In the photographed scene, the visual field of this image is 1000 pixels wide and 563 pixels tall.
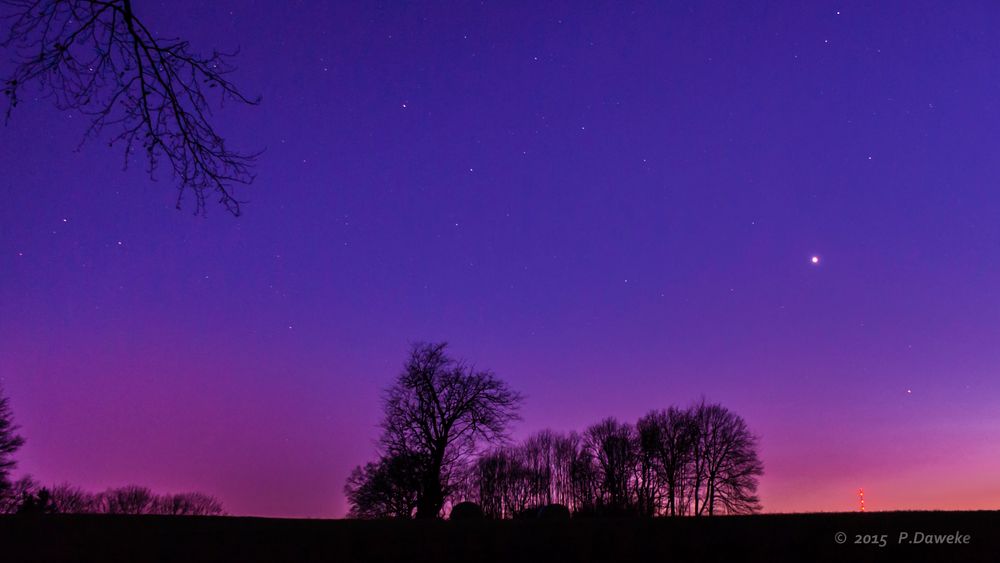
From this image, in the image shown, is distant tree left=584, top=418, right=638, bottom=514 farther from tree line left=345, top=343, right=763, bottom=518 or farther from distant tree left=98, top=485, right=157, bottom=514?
distant tree left=98, top=485, right=157, bottom=514

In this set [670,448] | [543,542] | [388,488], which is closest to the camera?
[543,542]

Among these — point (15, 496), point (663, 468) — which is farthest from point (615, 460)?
point (15, 496)

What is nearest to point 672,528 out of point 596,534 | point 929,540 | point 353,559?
point 596,534

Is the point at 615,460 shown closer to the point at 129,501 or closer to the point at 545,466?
the point at 545,466

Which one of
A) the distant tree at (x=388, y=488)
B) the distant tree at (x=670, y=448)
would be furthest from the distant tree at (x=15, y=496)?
the distant tree at (x=670, y=448)

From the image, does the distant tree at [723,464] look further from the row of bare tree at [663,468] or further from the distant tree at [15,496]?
the distant tree at [15,496]

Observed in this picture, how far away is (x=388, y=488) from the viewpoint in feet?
173

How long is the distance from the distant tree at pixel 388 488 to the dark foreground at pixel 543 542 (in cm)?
3018

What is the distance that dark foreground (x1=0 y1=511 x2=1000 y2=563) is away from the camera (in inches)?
396

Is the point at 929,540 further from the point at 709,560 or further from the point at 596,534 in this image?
the point at 596,534

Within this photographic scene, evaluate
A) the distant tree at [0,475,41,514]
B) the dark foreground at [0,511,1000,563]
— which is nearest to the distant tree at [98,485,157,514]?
the distant tree at [0,475,41,514]

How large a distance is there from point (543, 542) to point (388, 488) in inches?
1734

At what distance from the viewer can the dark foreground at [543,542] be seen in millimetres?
10047

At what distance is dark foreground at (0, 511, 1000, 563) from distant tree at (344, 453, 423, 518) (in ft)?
99.0
